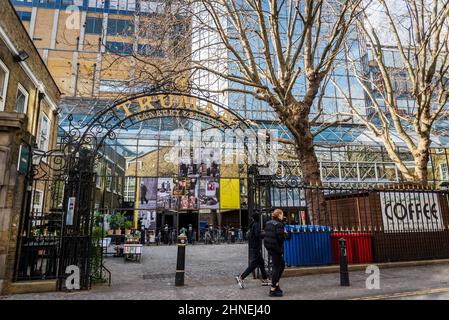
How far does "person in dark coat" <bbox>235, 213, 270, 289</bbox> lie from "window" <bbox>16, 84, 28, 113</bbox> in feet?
36.3

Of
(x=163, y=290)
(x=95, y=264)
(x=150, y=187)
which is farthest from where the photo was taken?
(x=150, y=187)

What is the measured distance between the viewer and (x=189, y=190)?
25016 millimetres

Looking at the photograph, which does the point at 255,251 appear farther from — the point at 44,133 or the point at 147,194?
the point at 147,194

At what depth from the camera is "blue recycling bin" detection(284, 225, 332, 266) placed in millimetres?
8547

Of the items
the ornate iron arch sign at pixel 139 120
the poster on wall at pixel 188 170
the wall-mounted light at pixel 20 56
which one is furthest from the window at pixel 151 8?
the poster on wall at pixel 188 170

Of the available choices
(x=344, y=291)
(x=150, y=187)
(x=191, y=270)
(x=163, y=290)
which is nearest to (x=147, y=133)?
(x=150, y=187)

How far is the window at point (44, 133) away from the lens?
16.1 metres

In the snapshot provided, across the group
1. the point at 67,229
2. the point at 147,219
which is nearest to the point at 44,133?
the point at 147,219

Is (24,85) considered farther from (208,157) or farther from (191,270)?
(208,157)
